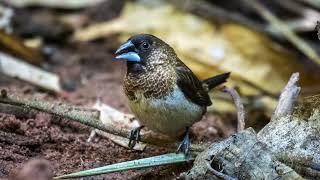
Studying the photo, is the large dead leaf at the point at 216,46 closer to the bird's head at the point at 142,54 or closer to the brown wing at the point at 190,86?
the brown wing at the point at 190,86

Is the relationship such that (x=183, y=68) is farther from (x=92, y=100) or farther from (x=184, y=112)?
(x=92, y=100)

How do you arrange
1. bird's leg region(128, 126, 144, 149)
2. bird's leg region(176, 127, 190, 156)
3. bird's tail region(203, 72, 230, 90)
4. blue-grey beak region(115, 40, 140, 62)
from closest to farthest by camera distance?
bird's leg region(176, 127, 190, 156) → bird's leg region(128, 126, 144, 149) → blue-grey beak region(115, 40, 140, 62) → bird's tail region(203, 72, 230, 90)

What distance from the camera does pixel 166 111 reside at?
3410 mm

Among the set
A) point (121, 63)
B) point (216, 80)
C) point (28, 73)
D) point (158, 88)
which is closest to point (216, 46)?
point (121, 63)

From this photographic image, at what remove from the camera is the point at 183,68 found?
3609mm

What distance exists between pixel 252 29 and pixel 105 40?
4.36 ft

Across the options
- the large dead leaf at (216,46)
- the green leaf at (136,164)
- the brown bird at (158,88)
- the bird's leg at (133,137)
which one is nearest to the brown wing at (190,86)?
the brown bird at (158,88)

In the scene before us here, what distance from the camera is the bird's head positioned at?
348 cm

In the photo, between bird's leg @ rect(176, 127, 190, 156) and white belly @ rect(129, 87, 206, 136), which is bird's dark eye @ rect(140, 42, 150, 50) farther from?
bird's leg @ rect(176, 127, 190, 156)

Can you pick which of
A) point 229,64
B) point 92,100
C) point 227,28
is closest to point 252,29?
point 227,28

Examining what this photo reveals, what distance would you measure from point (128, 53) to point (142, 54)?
79 mm

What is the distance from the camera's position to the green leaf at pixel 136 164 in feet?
8.84

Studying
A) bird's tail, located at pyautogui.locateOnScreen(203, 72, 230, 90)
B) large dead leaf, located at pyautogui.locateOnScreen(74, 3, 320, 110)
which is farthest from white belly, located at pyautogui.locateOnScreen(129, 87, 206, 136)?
large dead leaf, located at pyautogui.locateOnScreen(74, 3, 320, 110)

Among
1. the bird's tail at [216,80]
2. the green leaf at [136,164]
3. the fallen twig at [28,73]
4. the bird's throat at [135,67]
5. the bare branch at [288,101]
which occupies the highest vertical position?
the bird's throat at [135,67]
